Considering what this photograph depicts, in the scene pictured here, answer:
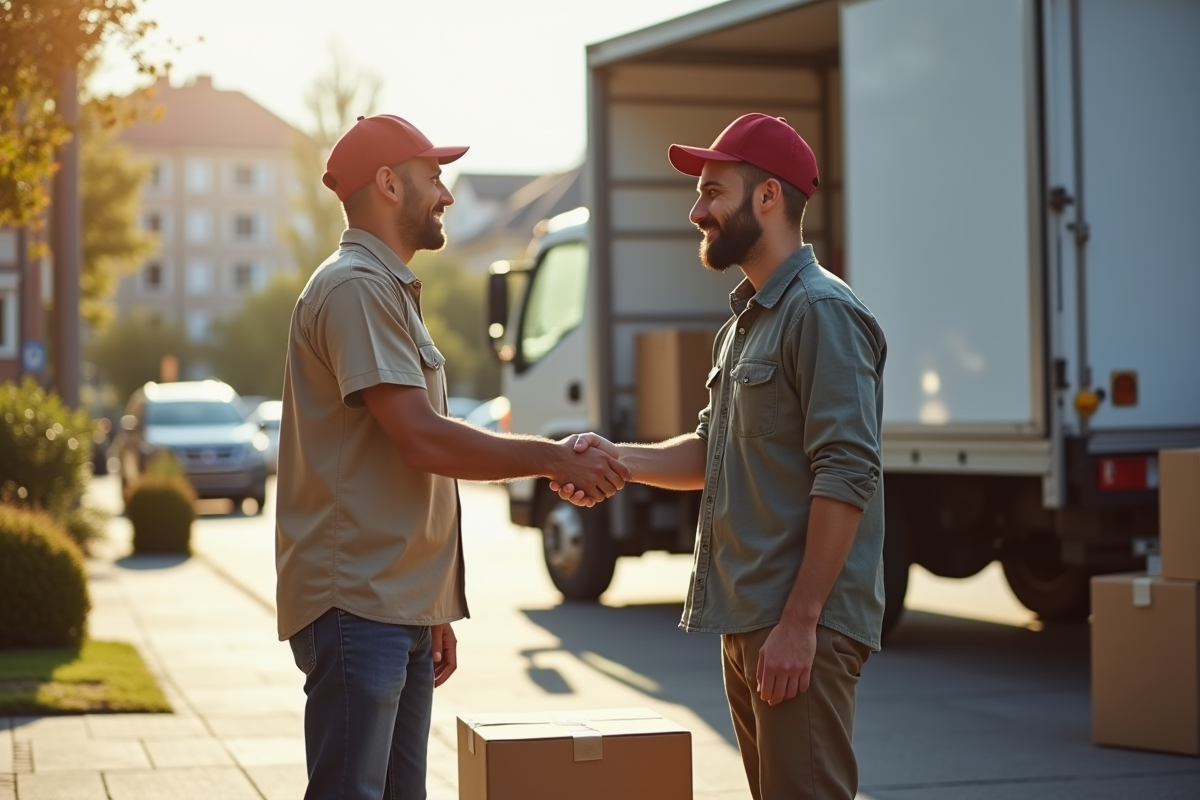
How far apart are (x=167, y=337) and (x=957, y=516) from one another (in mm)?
73022

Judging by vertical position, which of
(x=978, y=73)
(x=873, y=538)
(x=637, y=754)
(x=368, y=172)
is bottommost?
(x=637, y=754)

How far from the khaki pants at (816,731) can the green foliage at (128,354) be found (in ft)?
251

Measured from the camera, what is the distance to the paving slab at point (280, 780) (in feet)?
20.6

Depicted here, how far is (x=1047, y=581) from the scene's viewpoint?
11305 millimetres

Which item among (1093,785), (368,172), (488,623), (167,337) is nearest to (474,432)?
(368,172)

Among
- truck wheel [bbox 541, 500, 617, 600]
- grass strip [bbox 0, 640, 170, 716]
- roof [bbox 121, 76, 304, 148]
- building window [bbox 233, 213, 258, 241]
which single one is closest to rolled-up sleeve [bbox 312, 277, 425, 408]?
grass strip [bbox 0, 640, 170, 716]

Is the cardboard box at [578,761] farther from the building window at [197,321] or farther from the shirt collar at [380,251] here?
the building window at [197,321]

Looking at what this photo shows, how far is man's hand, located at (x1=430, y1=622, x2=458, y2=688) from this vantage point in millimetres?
3979

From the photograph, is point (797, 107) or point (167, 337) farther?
point (167, 337)

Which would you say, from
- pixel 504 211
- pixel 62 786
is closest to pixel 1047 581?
pixel 62 786

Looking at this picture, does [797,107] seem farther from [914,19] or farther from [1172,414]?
[1172,414]

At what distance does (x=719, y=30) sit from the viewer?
10.7 metres

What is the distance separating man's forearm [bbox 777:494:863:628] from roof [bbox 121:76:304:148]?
9619 cm

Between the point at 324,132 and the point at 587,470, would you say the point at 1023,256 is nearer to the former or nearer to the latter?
the point at 587,470
